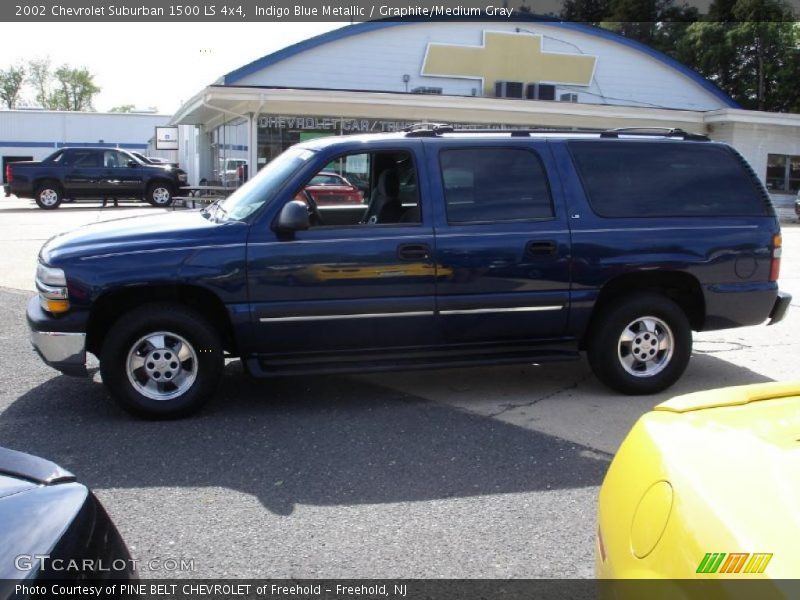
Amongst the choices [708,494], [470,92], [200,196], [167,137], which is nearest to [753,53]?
[470,92]

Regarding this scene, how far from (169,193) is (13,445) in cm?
2179

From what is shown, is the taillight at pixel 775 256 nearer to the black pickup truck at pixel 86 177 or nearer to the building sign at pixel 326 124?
the building sign at pixel 326 124

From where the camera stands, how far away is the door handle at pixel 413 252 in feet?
→ 17.4

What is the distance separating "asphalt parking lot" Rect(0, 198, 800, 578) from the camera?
3510 millimetres

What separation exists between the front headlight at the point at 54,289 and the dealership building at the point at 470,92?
679 inches

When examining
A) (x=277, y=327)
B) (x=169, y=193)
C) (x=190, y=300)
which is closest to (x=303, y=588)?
(x=277, y=327)

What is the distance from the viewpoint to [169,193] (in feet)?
83.3

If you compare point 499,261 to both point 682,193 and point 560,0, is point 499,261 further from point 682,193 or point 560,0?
point 560,0

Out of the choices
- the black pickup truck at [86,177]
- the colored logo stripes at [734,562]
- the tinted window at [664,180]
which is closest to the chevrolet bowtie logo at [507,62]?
the black pickup truck at [86,177]

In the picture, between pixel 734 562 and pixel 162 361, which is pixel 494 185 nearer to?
pixel 162 361

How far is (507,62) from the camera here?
2745cm

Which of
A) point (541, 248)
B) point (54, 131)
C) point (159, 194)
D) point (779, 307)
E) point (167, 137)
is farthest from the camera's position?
point (54, 131)

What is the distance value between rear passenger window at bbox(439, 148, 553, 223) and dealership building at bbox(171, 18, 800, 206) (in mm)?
16938

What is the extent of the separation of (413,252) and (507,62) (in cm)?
2387
